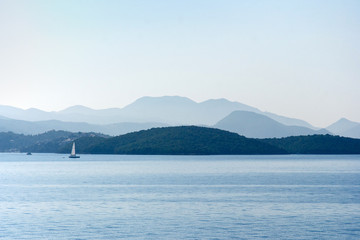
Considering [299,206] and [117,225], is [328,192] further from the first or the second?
[117,225]

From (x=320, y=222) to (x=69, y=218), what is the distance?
2417 centimetres

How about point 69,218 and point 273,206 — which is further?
point 273,206

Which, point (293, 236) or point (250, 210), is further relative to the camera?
point (250, 210)

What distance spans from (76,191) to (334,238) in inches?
2046

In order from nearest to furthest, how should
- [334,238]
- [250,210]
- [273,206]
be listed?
[334,238]
[250,210]
[273,206]

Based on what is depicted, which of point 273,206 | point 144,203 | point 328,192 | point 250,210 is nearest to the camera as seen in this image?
point 250,210

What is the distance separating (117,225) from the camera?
49062mm

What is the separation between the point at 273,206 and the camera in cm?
6344

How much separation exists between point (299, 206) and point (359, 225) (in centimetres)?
1480

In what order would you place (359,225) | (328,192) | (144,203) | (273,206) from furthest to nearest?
(328,192) < (144,203) < (273,206) < (359,225)

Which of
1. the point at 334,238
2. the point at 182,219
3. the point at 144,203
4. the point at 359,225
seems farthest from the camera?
the point at 144,203

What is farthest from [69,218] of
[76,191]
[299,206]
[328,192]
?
[328,192]

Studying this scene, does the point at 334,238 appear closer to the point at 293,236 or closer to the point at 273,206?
the point at 293,236

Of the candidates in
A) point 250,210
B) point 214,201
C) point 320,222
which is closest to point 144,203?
point 214,201
